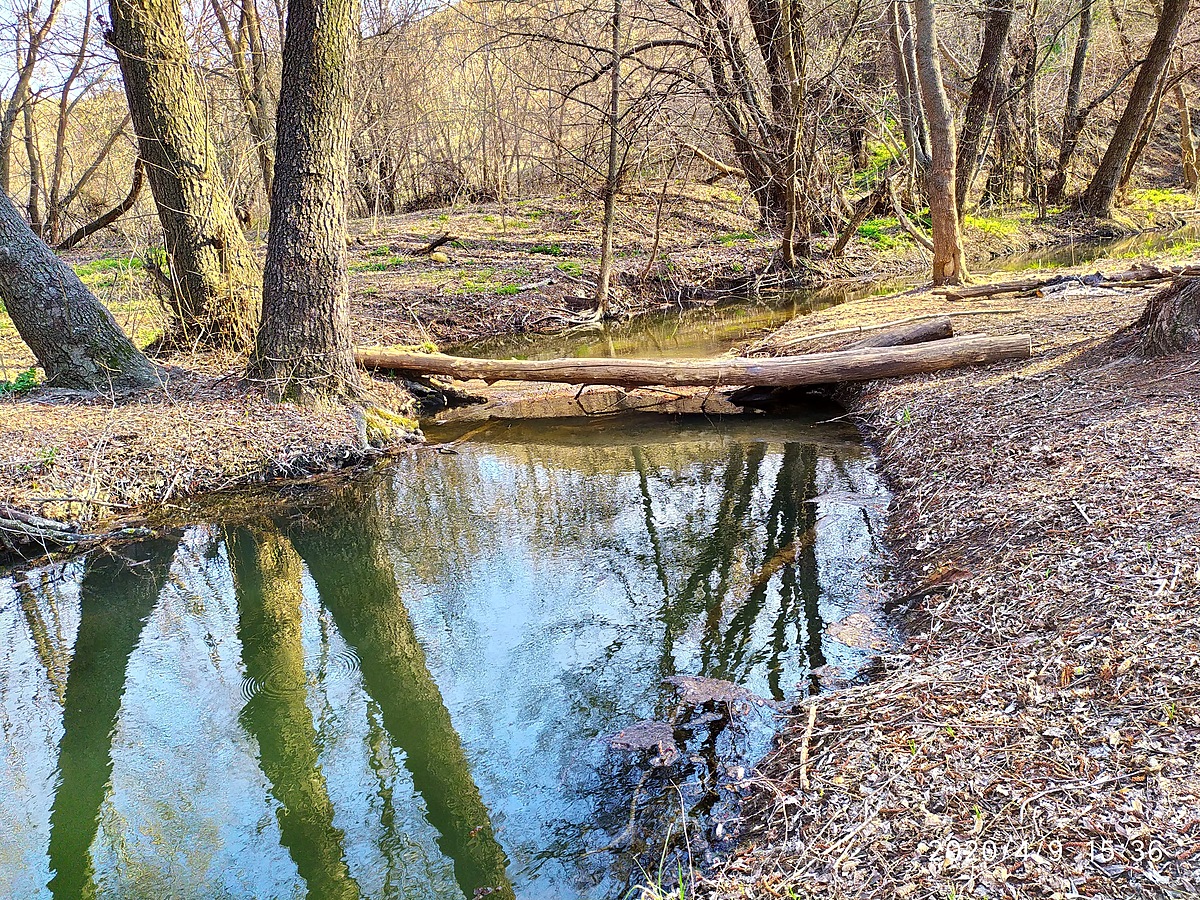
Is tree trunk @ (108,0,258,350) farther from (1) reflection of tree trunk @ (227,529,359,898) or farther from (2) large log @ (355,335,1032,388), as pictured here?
(1) reflection of tree trunk @ (227,529,359,898)

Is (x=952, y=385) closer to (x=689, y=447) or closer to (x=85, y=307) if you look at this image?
(x=689, y=447)

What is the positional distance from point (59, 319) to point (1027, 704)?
907cm

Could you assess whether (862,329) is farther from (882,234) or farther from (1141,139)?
(1141,139)

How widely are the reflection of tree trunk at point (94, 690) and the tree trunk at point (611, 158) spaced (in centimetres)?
908

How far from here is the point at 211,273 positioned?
10.2 m

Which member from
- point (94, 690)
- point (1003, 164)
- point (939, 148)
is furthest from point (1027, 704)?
point (1003, 164)

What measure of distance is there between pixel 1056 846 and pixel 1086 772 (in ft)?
1.27

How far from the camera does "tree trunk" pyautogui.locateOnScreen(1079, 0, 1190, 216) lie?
17.0 meters

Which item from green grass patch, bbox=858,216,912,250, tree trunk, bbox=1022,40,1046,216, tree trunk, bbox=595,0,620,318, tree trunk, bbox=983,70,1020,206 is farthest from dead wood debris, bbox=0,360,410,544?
tree trunk, bbox=1022,40,1046,216

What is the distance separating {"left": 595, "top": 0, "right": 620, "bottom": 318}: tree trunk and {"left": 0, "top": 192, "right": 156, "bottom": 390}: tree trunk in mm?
7574

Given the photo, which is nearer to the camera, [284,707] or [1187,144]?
[284,707]

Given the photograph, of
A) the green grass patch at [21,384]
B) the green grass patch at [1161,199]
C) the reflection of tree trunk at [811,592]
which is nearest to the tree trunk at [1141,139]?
the green grass patch at [1161,199]

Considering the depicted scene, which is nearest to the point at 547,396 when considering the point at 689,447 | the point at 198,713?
the point at 689,447

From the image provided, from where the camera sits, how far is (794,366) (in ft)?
30.8
